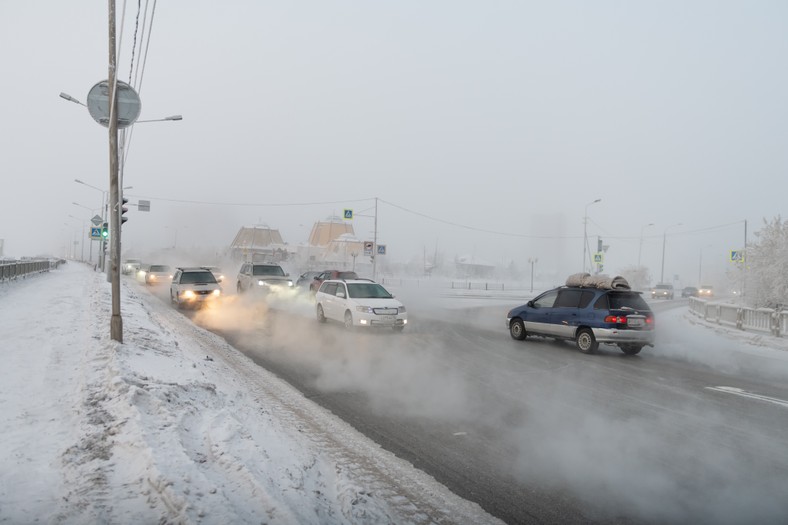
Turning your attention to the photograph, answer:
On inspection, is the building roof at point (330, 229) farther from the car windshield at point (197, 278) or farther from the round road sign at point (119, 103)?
the round road sign at point (119, 103)

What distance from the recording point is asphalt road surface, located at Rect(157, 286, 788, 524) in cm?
433

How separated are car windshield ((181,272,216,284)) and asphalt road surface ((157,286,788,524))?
10038mm

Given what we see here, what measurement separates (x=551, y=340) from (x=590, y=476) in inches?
415

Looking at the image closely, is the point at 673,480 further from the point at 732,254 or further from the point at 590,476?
the point at 732,254

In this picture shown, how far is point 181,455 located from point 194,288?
59.4ft

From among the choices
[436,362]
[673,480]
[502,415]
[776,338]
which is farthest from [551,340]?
[673,480]

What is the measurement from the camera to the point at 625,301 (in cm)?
1248

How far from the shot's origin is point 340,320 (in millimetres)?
15805

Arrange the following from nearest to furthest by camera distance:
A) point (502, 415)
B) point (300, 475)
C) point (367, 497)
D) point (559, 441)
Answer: point (367, 497)
point (300, 475)
point (559, 441)
point (502, 415)

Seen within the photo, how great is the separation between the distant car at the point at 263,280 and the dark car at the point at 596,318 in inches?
598

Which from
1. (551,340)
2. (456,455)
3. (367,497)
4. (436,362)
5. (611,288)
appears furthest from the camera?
(551,340)

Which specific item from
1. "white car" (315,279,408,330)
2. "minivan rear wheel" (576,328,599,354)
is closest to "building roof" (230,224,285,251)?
"white car" (315,279,408,330)

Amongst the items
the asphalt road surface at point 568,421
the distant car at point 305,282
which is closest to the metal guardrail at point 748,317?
the asphalt road surface at point 568,421

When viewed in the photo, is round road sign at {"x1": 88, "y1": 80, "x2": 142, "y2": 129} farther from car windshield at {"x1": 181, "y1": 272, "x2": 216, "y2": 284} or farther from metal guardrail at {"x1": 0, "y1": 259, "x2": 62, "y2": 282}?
metal guardrail at {"x1": 0, "y1": 259, "x2": 62, "y2": 282}
